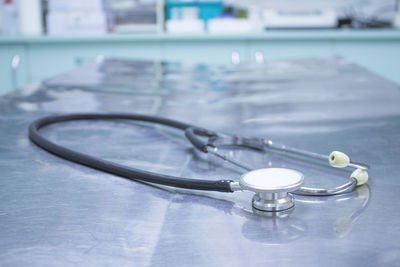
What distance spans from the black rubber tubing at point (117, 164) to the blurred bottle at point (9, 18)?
7.28 ft

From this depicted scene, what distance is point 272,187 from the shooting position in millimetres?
363

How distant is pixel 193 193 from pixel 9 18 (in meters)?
2.64

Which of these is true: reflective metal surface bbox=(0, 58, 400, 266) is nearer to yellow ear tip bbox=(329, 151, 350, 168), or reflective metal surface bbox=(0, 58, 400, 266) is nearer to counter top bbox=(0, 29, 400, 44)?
yellow ear tip bbox=(329, 151, 350, 168)

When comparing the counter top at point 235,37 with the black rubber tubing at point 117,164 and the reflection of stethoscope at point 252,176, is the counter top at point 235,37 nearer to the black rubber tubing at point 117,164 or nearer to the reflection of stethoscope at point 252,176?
the black rubber tubing at point 117,164

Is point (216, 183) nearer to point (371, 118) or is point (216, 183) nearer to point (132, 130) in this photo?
point (132, 130)

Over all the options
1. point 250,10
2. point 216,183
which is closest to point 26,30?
point 250,10

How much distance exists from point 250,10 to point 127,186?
241 cm

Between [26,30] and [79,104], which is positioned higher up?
[26,30]

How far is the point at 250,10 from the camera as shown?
→ 2.70 m

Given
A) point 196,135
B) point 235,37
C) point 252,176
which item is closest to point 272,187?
point 252,176

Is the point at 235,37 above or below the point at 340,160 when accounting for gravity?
above

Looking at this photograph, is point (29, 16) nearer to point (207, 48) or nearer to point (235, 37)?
point (207, 48)

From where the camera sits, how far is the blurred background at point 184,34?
2545 millimetres

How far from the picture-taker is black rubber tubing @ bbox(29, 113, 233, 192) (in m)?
0.41
